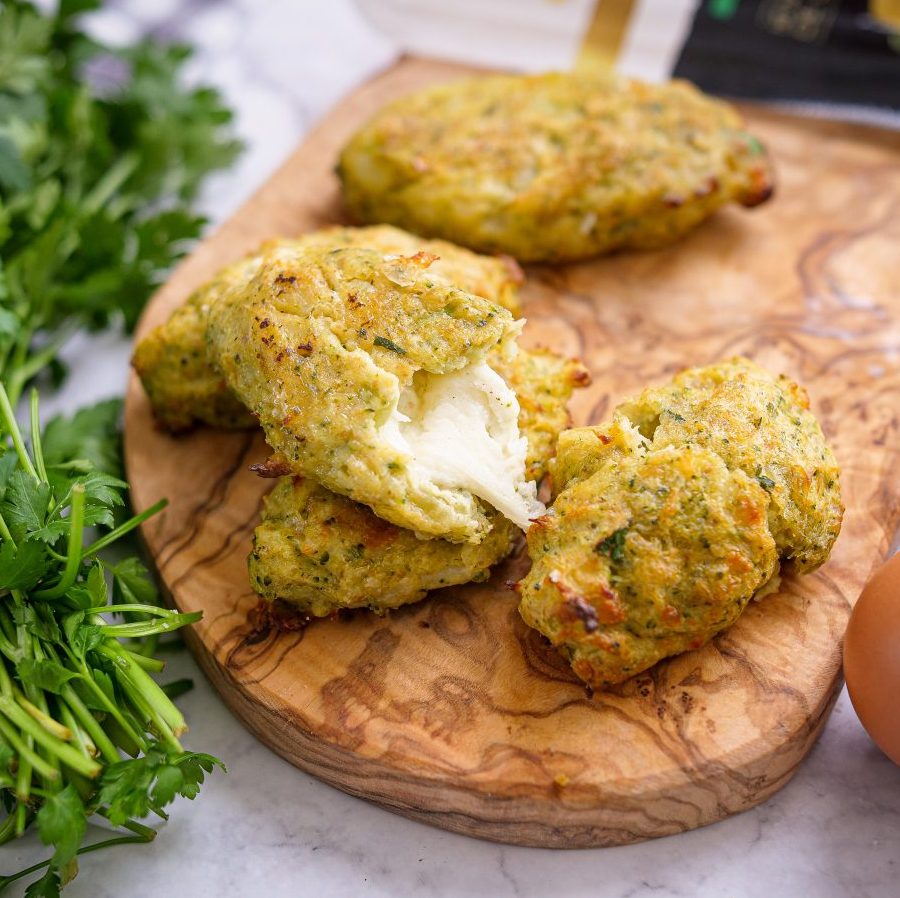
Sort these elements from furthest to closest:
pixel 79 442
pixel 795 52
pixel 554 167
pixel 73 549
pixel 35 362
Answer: pixel 795 52 → pixel 554 167 → pixel 35 362 → pixel 79 442 → pixel 73 549

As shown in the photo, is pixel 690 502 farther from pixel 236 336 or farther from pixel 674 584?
pixel 236 336

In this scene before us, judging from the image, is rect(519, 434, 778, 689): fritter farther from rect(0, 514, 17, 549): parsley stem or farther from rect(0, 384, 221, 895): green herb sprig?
rect(0, 514, 17, 549): parsley stem

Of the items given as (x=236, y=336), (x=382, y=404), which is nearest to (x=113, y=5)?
(x=236, y=336)

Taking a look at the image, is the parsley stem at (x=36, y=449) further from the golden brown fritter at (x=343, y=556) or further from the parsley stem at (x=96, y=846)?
the parsley stem at (x=96, y=846)

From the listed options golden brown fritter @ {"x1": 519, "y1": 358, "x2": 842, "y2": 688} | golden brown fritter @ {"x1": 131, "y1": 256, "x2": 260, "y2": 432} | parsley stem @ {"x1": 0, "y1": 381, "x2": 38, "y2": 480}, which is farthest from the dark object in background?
parsley stem @ {"x1": 0, "y1": 381, "x2": 38, "y2": 480}

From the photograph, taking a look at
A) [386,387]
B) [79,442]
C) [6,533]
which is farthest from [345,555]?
[79,442]

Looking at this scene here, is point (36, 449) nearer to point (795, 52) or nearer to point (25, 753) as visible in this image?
point (25, 753)
